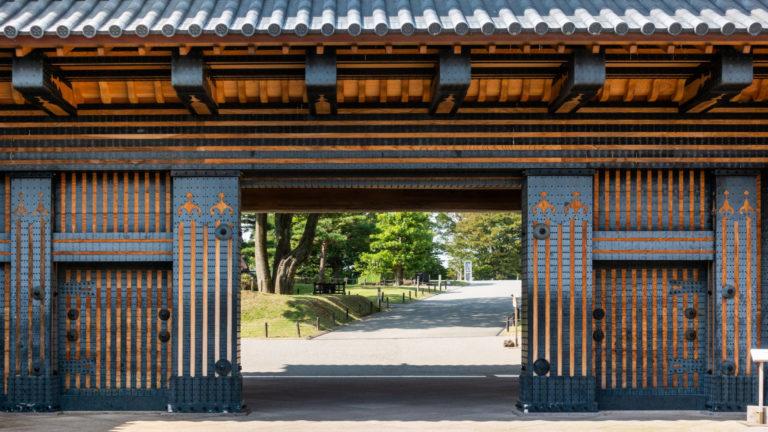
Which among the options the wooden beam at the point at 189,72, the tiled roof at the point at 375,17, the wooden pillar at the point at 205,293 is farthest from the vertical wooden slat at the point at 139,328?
the tiled roof at the point at 375,17

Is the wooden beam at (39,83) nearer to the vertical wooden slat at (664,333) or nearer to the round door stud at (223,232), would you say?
the round door stud at (223,232)

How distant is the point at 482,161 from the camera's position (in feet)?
31.0

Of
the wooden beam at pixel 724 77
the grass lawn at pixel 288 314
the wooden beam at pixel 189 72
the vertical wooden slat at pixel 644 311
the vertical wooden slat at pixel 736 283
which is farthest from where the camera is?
the grass lawn at pixel 288 314

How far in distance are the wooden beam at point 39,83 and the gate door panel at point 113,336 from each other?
2.22 meters

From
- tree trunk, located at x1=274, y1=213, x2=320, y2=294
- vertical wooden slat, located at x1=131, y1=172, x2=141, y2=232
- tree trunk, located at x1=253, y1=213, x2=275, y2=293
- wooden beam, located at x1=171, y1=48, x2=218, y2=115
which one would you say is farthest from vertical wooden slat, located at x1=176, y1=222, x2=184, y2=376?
tree trunk, located at x1=274, y1=213, x2=320, y2=294

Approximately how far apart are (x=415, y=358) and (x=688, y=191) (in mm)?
10614

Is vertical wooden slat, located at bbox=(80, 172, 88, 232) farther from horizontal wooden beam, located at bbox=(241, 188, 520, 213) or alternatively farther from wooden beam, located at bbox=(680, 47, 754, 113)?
wooden beam, located at bbox=(680, 47, 754, 113)

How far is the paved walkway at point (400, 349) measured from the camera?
16.1 metres

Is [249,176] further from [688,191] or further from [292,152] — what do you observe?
[688,191]

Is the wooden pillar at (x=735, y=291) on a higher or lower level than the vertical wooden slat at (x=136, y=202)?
lower

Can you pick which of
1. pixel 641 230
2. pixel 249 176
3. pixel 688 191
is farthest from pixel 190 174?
pixel 688 191

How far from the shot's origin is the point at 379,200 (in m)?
14.5

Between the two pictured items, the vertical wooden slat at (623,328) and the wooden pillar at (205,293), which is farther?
the vertical wooden slat at (623,328)

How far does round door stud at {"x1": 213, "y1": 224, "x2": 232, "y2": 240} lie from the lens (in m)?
9.38
